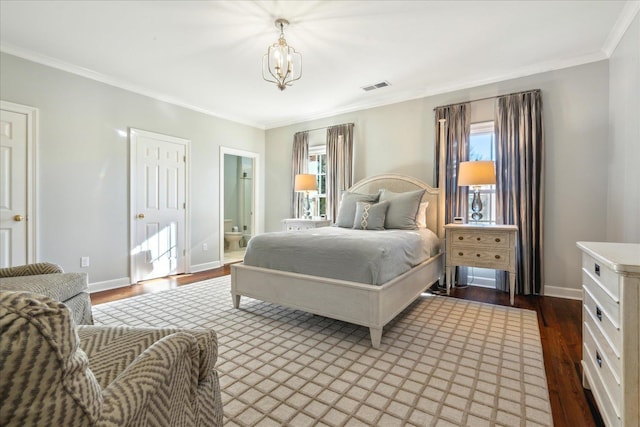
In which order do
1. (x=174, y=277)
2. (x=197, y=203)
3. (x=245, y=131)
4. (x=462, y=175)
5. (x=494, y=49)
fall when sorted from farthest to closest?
(x=245, y=131) < (x=197, y=203) < (x=174, y=277) < (x=462, y=175) < (x=494, y=49)

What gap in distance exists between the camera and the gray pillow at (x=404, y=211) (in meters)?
3.48

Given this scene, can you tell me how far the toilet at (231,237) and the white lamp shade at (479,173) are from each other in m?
5.24

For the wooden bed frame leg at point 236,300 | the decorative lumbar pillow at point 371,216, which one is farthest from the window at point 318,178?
the wooden bed frame leg at point 236,300

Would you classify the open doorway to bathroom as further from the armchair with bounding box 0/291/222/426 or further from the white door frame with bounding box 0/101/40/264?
the armchair with bounding box 0/291/222/426

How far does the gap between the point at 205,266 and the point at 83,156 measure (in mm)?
2306

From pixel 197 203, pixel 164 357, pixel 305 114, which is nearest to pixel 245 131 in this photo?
pixel 305 114

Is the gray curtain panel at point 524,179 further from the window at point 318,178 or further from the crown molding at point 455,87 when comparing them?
the window at point 318,178

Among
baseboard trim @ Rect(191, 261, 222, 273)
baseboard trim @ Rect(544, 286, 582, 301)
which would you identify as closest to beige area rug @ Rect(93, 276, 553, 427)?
baseboard trim @ Rect(544, 286, 582, 301)

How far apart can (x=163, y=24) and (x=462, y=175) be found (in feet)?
11.1

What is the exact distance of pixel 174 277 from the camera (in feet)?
14.5

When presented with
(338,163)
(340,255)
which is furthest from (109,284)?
(338,163)

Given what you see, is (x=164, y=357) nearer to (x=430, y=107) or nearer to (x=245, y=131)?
(x=430, y=107)

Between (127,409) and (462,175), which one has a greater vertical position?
(462,175)

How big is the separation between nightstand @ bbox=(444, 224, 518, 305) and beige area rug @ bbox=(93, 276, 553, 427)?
508 millimetres
